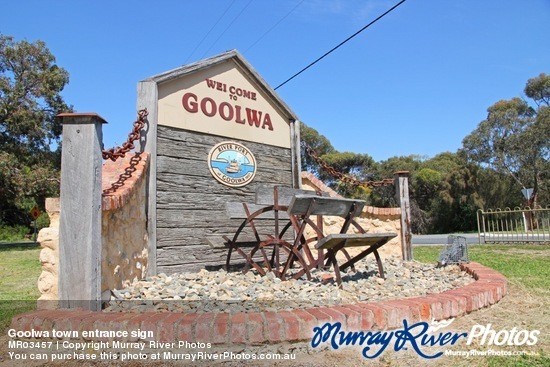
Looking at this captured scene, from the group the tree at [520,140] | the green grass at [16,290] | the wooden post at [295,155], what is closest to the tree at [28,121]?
the green grass at [16,290]

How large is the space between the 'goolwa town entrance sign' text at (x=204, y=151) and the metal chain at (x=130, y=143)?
118 millimetres

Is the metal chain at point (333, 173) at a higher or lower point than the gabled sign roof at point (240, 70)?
lower

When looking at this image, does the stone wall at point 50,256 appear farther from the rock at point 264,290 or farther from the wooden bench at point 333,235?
the wooden bench at point 333,235

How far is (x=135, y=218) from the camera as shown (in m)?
5.06

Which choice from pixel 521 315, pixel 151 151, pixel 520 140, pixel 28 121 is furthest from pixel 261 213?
pixel 520 140

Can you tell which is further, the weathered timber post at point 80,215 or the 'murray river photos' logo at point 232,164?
the 'murray river photos' logo at point 232,164

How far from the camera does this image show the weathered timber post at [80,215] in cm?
373

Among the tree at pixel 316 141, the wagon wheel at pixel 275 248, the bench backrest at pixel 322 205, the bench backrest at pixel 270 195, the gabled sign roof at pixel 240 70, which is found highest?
the tree at pixel 316 141

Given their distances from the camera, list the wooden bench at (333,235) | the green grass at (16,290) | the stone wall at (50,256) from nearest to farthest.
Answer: the stone wall at (50,256) < the wooden bench at (333,235) < the green grass at (16,290)

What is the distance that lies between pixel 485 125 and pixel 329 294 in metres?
30.3

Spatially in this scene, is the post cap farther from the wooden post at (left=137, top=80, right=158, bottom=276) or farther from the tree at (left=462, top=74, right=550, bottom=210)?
the tree at (left=462, top=74, right=550, bottom=210)

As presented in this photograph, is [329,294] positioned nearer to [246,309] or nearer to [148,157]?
[246,309]

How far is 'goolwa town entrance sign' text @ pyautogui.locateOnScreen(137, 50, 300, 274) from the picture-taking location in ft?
18.5

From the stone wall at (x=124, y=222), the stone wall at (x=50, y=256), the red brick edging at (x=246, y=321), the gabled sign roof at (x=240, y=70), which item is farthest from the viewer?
the gabled sign roof at (x=240, y=70)
